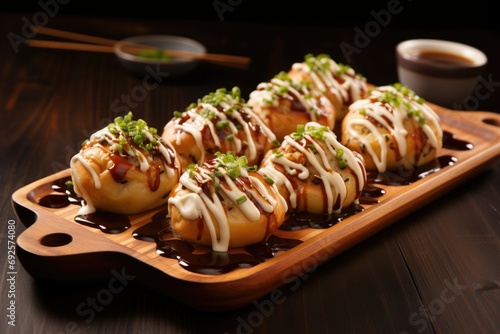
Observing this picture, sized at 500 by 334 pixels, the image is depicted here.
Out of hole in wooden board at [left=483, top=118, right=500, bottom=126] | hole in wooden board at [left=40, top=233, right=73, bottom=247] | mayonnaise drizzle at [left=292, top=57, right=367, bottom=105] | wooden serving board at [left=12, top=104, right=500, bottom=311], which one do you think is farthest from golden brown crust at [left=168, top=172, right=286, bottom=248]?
hole in wooden board at [left=483, top=118, right=500, bottom=126]

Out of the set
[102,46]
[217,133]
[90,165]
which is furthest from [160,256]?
[102,46]

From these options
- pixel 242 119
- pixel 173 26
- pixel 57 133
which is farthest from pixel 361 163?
pixel 173 26

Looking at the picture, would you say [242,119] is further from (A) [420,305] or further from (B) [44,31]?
(B) [44,31]

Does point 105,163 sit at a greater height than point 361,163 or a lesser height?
greater

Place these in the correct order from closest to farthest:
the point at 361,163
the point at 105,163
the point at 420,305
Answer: the point at 420,305 → the point at 105,163 → the point at 361,163

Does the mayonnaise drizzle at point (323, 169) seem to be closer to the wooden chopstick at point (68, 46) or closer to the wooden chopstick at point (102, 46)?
the wooden chopstick at point (102, 46)

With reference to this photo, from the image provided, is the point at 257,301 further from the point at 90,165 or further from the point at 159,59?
the point at 159,59

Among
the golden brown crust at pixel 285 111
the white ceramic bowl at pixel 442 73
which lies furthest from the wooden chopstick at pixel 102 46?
the golden brown crust at pixel 285 111
